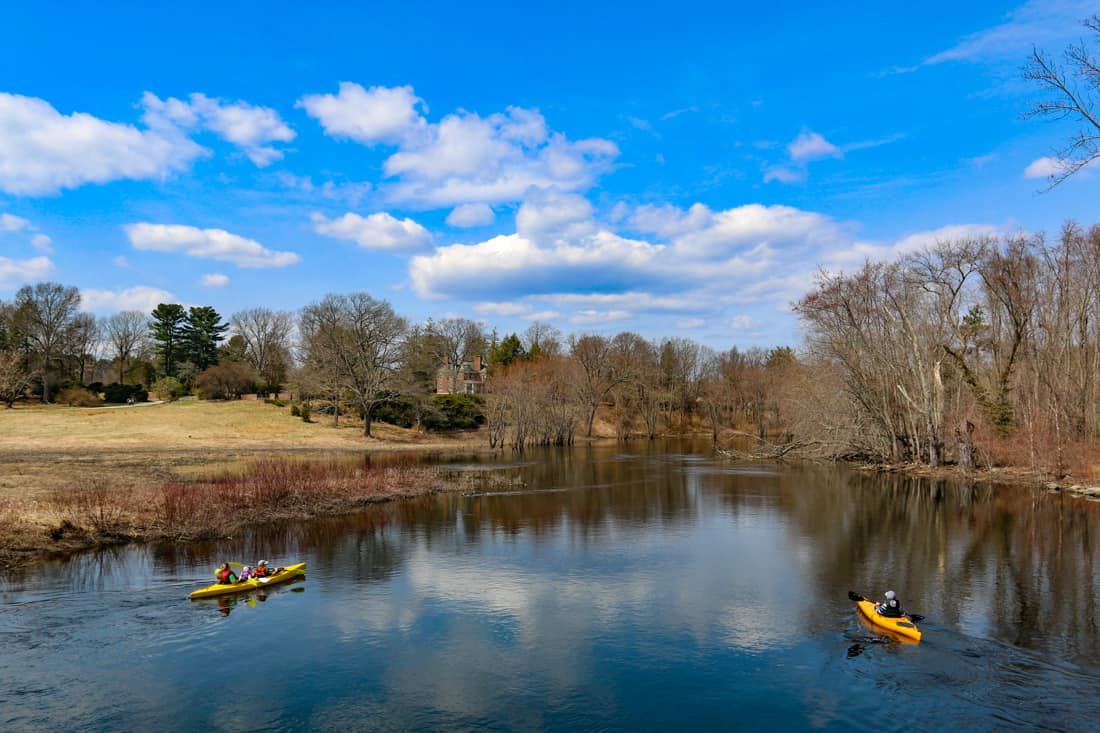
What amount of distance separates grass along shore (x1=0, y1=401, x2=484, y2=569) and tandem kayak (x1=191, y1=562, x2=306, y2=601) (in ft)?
22.9

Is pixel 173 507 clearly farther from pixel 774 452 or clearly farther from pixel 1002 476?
pixel 774 452

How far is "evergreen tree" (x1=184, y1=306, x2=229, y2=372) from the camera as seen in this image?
3711 inches

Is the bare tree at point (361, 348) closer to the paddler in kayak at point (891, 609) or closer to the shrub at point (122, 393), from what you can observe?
the shrub at point (122, 393)

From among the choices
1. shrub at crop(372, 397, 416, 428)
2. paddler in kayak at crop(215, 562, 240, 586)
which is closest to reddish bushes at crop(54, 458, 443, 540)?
paddler in kayak at crop(215, 562, 240, 586)

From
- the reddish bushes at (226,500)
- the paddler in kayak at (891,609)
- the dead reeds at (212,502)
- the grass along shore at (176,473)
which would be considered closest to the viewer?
the paddler in kayak at (891,609)

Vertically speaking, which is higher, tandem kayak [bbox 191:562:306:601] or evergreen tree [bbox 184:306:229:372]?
evergreen tree [bbox 184:306:229:372]

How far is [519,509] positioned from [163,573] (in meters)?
15.9

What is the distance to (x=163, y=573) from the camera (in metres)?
19.5

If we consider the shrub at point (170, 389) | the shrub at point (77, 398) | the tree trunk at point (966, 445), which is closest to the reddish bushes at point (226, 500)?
the tree trunk at point (966, 445)

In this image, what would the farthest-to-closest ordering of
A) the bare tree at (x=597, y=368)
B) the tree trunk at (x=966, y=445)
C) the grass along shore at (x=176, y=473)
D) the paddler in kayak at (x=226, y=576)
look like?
the bare tree at (x=597, y=368)
the tree trunk at (x=966, y=445)
the grass along shore at (x=176, y=473)
the paddler in kayak at (x=226, y=576)

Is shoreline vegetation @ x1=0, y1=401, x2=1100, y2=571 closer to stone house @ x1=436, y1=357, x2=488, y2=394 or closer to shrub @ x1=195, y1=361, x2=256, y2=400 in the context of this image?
shrub @ x1=195, y1=361, x2=256, y2=400

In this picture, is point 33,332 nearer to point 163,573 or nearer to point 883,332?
point 163,573

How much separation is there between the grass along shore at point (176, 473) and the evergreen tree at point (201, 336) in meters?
25.1

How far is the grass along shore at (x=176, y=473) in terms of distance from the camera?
75.2ft
